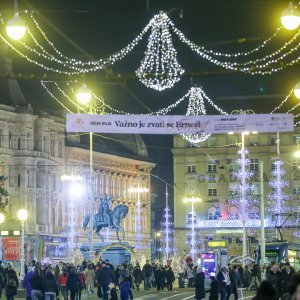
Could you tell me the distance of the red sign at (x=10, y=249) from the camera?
181 ft

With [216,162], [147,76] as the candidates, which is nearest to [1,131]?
[216,162]

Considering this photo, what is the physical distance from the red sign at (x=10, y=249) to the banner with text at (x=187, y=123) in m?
25.6

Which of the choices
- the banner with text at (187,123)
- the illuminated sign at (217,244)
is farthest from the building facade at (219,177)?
the banner with text at (187,123)

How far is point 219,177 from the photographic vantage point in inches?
5133

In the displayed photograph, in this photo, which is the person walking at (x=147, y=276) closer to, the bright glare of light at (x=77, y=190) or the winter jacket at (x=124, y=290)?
the winter jacket at (x=124, y=290)

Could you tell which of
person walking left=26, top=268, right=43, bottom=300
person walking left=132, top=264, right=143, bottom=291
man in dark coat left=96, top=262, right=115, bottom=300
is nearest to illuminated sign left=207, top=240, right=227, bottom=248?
person walking left=132, top=264, right=143, bottom=291

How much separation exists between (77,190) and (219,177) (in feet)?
82.5

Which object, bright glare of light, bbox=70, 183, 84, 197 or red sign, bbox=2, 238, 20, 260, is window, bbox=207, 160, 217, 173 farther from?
red sign, bbox=2, 238, 20, 260

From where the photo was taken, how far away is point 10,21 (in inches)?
914

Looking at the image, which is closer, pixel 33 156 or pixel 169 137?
pixel 33 156

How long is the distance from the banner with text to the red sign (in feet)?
84.0

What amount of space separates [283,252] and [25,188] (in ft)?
159

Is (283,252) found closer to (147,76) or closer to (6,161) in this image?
(147,76)

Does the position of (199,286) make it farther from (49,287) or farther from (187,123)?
(187,123)
